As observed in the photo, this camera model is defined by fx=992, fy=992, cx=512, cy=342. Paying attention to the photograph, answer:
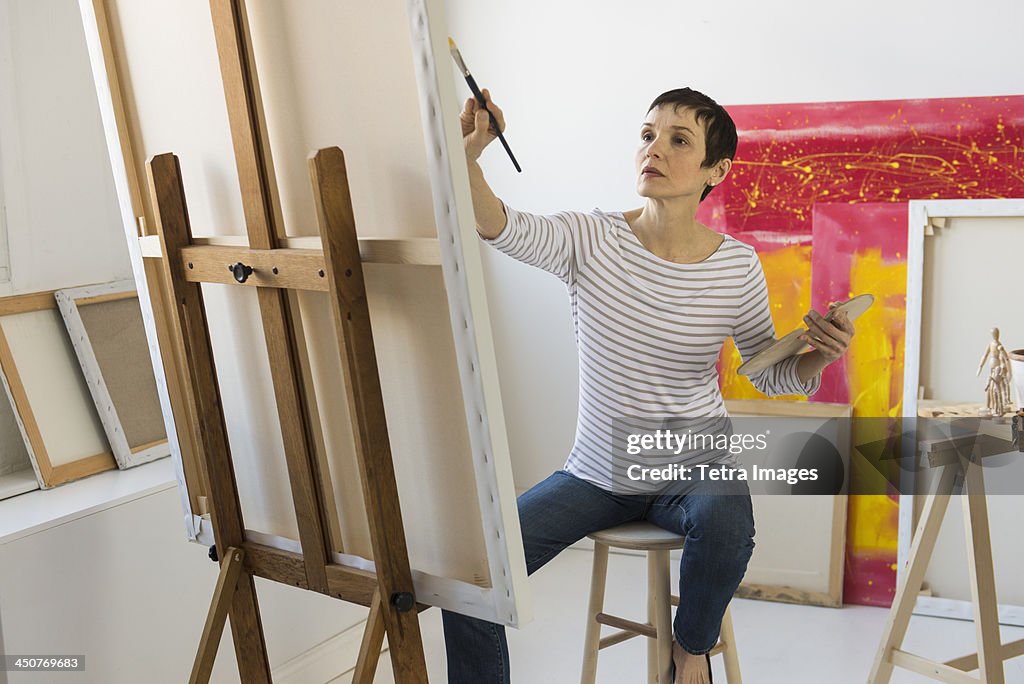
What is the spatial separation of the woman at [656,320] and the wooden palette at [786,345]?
0.03 meters

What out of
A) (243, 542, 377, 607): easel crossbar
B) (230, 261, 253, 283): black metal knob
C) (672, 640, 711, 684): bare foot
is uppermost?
(230, 261, 253, 283): black metal knob

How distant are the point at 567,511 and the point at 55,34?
1.69 metres

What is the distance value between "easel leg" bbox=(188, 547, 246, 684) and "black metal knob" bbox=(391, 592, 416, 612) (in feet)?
1.34

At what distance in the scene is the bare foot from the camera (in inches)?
70.0

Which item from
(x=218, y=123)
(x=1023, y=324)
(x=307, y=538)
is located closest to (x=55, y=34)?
(x=218, y=123)

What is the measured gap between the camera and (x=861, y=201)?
2871 mm

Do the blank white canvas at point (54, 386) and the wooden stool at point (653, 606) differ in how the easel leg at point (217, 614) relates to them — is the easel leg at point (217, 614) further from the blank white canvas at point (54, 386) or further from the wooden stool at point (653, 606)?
the blank white canvas at point (54, 386)

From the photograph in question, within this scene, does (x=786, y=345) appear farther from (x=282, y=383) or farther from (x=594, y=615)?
(x=282, y=383)

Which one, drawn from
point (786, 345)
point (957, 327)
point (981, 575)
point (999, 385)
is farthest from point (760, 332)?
point (957, 327)

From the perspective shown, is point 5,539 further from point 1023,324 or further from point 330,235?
point 1023,324

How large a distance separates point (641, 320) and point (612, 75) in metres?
1.50

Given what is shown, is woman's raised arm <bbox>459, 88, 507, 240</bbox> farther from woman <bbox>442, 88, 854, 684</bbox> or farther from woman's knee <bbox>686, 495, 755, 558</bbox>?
woman's knee <bbox>686, 495, 755, 558</bbox>

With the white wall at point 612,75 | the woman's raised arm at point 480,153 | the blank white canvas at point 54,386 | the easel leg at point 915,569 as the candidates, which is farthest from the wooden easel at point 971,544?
the blank white canvas at point 54,386

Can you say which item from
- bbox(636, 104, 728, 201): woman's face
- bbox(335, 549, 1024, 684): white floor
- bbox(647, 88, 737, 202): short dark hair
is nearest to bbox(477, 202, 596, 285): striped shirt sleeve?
bbox(636, 104, 728, 201): woman's face
